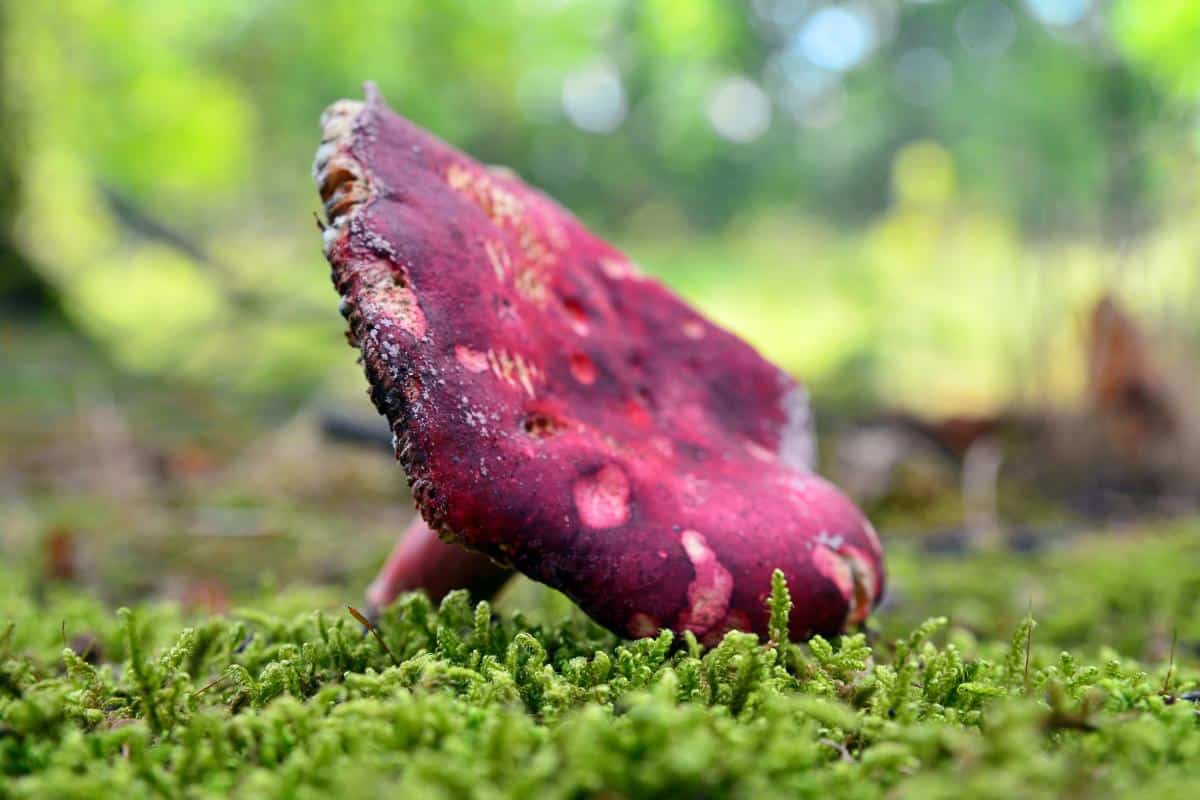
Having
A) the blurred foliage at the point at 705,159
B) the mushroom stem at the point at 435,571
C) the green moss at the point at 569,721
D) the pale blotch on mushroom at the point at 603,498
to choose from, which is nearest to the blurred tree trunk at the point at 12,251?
the blurred foliage at the point at 705,159

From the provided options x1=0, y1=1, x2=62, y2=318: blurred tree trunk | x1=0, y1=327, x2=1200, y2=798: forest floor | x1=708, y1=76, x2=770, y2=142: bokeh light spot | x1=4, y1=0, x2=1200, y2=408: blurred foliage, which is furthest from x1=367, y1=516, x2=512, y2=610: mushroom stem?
x1=708, y1=76, x2=770, y2=142: bokeh light spot

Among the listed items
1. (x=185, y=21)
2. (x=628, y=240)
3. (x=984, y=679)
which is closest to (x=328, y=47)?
(x=185, y=21)

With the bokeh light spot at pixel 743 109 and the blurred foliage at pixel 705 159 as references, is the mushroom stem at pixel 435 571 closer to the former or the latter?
the blurred foliage at pixel 705 159

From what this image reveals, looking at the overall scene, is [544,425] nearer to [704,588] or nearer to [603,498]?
[603,498]

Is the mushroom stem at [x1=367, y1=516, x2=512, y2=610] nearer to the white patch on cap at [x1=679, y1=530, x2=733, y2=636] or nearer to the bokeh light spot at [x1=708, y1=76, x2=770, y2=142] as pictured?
the white patch on cap at [x1=679, y1=530, x2=733, y2=636]

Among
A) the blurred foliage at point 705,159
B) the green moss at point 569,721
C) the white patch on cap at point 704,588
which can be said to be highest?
the blurred foliage at point 705,159

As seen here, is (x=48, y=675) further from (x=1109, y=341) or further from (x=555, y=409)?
(x=1109, y=341)
